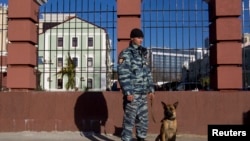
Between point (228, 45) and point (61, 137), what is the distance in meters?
4.53

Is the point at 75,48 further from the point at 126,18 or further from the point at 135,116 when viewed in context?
the point at 135,116

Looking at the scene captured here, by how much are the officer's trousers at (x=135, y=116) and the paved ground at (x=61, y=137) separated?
6.34ft

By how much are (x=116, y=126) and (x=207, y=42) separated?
131 inches

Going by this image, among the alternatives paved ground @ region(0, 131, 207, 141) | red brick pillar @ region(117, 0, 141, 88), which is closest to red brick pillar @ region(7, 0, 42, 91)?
paved ground @ region(0, 131, 207, 141)

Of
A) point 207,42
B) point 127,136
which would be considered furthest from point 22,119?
point 207,42

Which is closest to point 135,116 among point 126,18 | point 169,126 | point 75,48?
point 169,126

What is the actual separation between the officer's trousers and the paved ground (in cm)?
193

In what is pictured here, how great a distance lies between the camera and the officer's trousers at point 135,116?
266 inches

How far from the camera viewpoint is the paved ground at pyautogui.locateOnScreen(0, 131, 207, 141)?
887 centimetres

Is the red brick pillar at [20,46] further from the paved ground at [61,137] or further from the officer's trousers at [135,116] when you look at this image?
the officer's trousers at [135,116]

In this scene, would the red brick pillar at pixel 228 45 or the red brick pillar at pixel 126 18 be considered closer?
the red brick pillar at pixel 228 45

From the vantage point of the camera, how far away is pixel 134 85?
6.81 metres

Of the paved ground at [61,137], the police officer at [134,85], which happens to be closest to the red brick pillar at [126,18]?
the paved ground at [61,137]

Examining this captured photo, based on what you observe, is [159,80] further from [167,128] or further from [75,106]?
[167,128]
